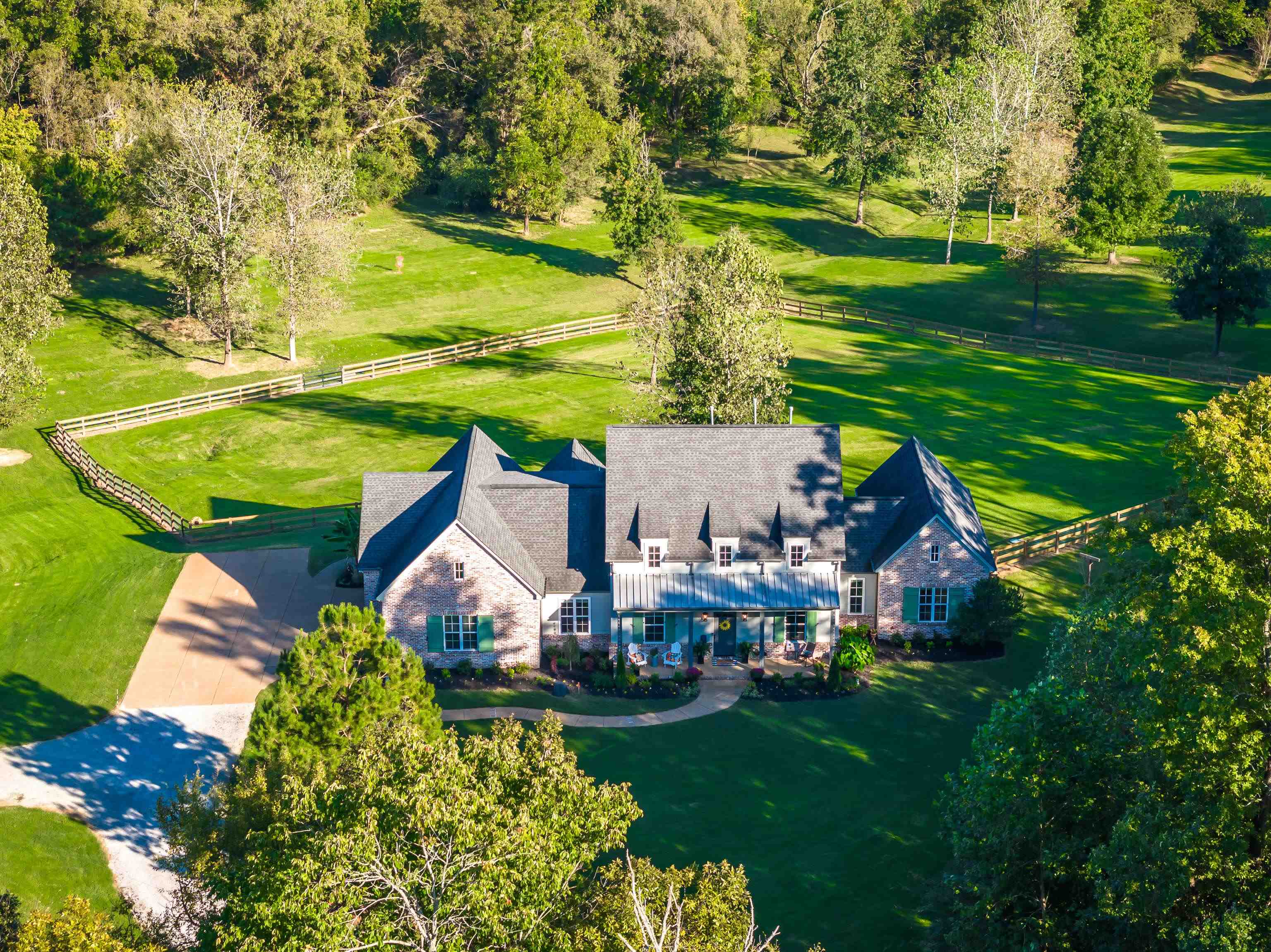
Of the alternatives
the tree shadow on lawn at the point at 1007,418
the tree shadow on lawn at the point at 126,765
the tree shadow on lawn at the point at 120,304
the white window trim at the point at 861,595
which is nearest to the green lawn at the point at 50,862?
the tree shadow on lawn at the point at 126,765

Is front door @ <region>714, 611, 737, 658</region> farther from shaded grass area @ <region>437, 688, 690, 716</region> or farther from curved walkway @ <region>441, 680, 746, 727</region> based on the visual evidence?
shaded grass area @ <region>437, 688, 690, 716</region>

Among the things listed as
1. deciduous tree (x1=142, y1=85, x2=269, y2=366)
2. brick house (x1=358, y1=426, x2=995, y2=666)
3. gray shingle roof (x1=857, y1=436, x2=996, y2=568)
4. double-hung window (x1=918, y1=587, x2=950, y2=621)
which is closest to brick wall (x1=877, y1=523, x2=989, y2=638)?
brick house (x1=358, y1=426, x2=995, y2=666)

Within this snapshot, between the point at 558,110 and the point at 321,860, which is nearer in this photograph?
the point at 321,860

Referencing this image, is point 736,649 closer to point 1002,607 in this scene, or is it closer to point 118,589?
point 1002,607

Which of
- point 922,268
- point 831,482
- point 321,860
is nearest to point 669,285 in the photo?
point 831,482

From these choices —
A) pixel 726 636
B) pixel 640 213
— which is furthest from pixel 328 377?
pixel 726 636

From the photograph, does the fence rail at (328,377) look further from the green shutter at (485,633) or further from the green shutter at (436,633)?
the green shutter at (485,633)

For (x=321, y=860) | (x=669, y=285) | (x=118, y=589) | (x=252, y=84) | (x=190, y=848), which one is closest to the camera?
(x=321, y=860)

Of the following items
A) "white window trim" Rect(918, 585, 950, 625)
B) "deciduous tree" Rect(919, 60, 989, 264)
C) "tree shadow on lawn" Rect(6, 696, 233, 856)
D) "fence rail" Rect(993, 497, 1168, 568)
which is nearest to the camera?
"tree shadow on lawn" Rect(6, 696, 233, 856)
